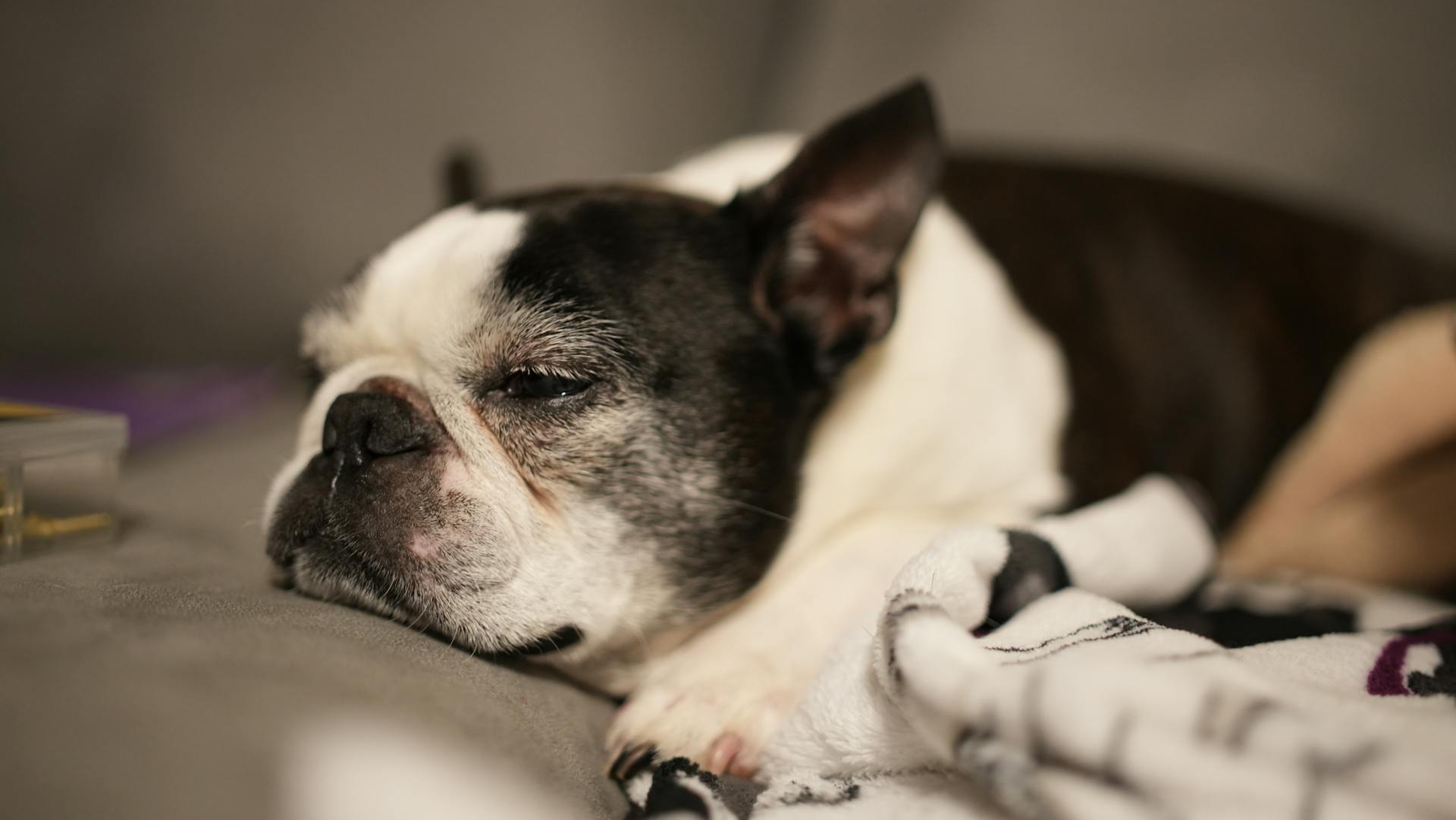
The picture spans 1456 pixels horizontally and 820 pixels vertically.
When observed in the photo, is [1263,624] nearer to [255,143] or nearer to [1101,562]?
[1101,562]

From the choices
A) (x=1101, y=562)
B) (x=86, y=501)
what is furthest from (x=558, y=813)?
(x=86, y=501)

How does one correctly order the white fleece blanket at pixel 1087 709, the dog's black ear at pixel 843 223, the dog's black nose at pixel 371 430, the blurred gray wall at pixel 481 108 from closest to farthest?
1. the white fleece blanket at pixel 1087 709
2. the dog's black nose at pixel 371 430
3. the dog's black ear at pixel 843 223
4. the blurred gray wall at pixel 481 108

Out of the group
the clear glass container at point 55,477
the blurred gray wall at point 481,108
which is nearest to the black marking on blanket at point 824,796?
the clear glass container at point 55,477

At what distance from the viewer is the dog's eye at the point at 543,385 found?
1.16m

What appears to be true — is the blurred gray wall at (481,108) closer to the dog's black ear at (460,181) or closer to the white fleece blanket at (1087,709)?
the dog's black ear at (460,181)

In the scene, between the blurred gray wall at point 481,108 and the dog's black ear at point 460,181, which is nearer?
the dog's black ear at point 460,181

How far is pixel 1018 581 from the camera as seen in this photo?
1004 mm

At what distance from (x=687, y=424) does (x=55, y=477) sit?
2.46ft

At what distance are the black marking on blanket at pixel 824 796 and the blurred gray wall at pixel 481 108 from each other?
1844 mm

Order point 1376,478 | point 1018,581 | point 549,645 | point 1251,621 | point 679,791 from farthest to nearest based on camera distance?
point 1376,478, point 1251,621, point 549,645, point 1018,581, point 679,791

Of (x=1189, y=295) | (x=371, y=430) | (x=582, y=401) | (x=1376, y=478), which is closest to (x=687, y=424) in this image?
(x=582, y=401)

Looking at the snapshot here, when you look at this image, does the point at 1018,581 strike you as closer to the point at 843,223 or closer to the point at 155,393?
the point at 843,223

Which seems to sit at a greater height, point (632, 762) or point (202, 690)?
point (202, 690)

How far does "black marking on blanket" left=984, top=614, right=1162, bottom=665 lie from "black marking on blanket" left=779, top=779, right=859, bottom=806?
0.18m
